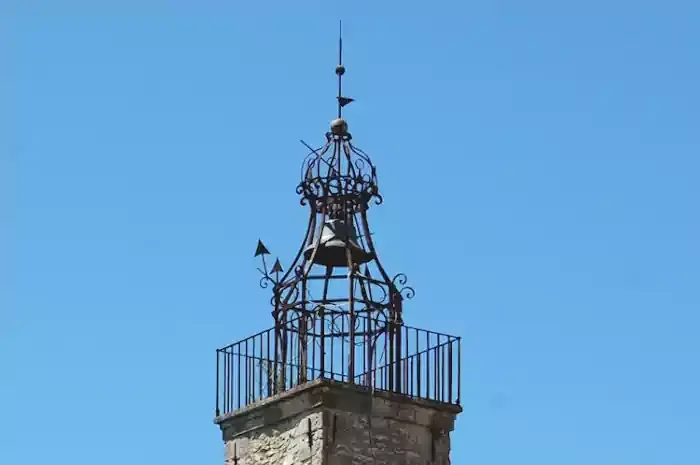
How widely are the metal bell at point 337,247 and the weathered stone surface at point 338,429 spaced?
2014mm

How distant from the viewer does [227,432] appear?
26438mm

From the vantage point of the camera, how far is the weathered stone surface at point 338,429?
985 inches

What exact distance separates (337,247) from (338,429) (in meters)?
2.61

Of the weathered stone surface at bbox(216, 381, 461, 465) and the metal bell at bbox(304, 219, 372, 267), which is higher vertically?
the metal bell at bbox(304, 219, 372, 267)

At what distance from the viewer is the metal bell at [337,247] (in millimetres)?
26516

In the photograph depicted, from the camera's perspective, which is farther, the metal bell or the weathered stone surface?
the metal bell

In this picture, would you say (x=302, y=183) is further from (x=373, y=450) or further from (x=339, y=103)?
(x=373, y=450)

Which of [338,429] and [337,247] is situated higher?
[337,247]

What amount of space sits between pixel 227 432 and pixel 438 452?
2.70 metres

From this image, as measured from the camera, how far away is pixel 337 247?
1044 inches

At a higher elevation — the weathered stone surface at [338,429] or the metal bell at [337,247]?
the metal bell at [337,247]

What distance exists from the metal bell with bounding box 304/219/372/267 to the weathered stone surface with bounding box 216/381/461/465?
201 cm

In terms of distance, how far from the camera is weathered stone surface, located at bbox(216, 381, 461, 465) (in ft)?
82.1

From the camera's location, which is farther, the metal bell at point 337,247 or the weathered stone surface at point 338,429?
the metal bell at point 337,247
